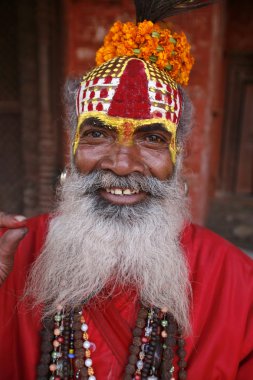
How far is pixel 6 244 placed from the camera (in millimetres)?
1409

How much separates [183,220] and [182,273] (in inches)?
12.6

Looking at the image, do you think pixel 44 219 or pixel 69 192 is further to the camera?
pixel 44 219

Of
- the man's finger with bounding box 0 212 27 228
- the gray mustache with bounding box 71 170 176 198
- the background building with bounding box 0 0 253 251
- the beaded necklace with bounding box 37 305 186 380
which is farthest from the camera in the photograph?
the background building with bounding box 0 0 253 251

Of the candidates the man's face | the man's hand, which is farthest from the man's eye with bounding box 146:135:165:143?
the man's hand

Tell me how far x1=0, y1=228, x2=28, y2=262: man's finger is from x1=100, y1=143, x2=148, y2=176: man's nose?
0.48 meters

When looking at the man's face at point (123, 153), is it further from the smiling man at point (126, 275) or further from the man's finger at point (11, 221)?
the man's finger at point (11, 221)

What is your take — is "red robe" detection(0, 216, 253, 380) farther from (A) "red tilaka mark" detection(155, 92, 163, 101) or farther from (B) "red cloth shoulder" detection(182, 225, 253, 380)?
(A) "red tilaka mark" detection(155, 92, 163, 101)

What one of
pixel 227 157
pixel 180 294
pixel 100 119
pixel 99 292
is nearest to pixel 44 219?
pixel 99 292

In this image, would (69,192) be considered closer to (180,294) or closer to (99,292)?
→ (99,292)

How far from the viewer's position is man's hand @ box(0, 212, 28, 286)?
137 centimetres

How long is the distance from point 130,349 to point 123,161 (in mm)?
827

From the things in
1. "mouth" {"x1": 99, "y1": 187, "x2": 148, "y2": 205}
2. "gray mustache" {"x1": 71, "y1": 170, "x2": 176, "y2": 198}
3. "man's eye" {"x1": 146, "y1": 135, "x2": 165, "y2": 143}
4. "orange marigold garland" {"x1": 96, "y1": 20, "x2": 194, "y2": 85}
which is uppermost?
"orange marigold garland" {"x1": 96, "y1": 20, "x2": 194, "y2": 85}

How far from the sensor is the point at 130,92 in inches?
65.7

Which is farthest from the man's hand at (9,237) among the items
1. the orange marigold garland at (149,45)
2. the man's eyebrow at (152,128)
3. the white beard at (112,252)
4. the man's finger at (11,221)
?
the orange marigold garland at (149,45)
